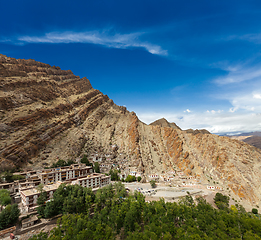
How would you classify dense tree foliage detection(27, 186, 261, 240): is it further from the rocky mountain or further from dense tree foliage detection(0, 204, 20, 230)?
the rocky mountain

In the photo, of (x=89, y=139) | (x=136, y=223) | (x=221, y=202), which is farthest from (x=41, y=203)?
(x=89, y=139)

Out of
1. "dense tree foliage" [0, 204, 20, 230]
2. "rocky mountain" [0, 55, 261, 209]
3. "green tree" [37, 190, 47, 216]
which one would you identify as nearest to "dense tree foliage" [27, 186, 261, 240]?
"green tree" [37, 190, 47, 216]

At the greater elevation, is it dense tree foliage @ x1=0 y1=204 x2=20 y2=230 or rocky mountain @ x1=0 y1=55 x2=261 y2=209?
rocky mountain @ x1=0 y1=55 x2=261 y2=209

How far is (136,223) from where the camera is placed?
88.5 ft

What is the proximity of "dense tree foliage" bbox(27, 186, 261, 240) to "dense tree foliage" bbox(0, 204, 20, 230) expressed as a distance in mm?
6836

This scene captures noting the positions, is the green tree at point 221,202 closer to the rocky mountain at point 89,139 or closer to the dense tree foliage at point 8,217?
the rocky mountain at point 89,139

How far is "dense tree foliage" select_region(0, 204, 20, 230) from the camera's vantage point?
92.4 ft

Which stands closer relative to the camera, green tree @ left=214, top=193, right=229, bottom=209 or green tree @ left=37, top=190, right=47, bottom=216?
green tree @ left=37, top=190, right=47, bottom=216

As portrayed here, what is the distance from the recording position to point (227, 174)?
222ft

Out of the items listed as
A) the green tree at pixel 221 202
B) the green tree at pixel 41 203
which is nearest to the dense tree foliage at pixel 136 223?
the green tree at pixel 41 203

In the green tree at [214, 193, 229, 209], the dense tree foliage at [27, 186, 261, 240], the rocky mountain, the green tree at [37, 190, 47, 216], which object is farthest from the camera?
the rocky mountain

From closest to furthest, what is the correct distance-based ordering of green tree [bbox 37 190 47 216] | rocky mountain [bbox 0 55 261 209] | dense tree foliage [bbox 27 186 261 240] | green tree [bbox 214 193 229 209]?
1. dense tree foliage [bbox 27 186 261 240]
2. green tree [bbox 37 190 47 216]
3. green tree [bbox 214 193 229 209]
4. rocky mountain [bbox 0 55 261 209]

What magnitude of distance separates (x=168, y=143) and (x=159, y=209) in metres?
68.6

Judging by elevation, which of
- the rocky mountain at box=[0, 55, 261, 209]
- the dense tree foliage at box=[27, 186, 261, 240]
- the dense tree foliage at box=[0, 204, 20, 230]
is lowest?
the dense tree foliage at box=[27, 186, 261, 240]
